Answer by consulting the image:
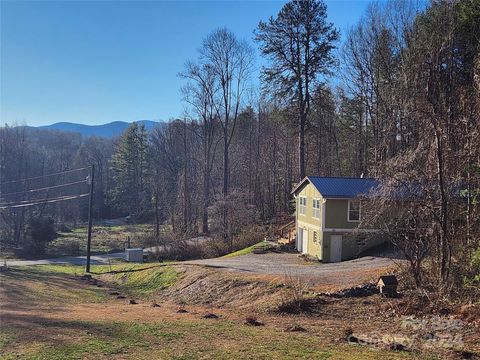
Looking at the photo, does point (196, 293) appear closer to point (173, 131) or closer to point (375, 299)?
point (375, 299)

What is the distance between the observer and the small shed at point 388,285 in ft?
47.7

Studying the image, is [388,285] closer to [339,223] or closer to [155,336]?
[155,336]

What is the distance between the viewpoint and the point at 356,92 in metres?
42.3

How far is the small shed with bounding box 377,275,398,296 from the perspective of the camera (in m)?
14.5

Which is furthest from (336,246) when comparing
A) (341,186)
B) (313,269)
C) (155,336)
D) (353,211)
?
(155,336)

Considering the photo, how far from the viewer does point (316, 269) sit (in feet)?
75.6

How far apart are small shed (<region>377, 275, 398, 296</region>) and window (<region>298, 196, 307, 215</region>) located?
17.4 metres

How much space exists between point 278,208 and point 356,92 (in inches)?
625

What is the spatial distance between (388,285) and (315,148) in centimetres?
3684

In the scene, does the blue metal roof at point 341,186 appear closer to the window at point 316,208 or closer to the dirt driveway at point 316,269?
the window at point 316,208

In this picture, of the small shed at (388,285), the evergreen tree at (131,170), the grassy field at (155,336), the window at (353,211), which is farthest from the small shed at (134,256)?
the evergreen tree at (131,170)

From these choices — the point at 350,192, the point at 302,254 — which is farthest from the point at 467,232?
the point at 302,254

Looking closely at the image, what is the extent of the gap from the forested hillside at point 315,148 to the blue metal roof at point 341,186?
1.64 m

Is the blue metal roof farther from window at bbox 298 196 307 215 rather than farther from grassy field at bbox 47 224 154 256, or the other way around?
grassy field at bbox 47 224 154 256
